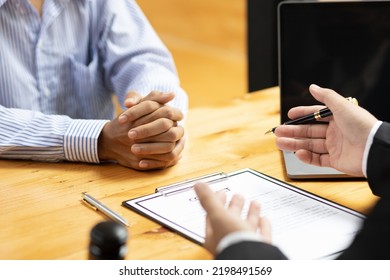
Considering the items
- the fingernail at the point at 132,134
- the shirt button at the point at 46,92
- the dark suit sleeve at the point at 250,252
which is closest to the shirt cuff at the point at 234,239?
the dark suit sleeve at the point at 250,252

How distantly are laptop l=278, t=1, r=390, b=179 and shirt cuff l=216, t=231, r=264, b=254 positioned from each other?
0.64m

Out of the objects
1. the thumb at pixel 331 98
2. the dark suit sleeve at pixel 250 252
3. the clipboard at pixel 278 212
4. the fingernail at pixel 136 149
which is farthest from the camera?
the fingernail at pixel 136 149

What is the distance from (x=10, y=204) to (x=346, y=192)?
2.03ft

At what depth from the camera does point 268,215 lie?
1030 millimetres

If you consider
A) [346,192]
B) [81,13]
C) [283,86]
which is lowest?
[346,192]

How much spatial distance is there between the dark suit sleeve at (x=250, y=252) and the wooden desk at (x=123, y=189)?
0.13 meters

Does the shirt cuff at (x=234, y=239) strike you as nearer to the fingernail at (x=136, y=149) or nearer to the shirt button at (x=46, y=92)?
the fingernail at (x=136, y=149)

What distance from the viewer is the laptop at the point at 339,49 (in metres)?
1.34

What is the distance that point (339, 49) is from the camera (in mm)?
1360

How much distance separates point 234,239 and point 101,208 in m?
0.35

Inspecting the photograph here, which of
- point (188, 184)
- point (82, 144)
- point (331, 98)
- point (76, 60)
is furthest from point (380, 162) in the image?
point (76, 60)

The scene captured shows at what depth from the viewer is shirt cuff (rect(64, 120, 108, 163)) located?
1312 mm
